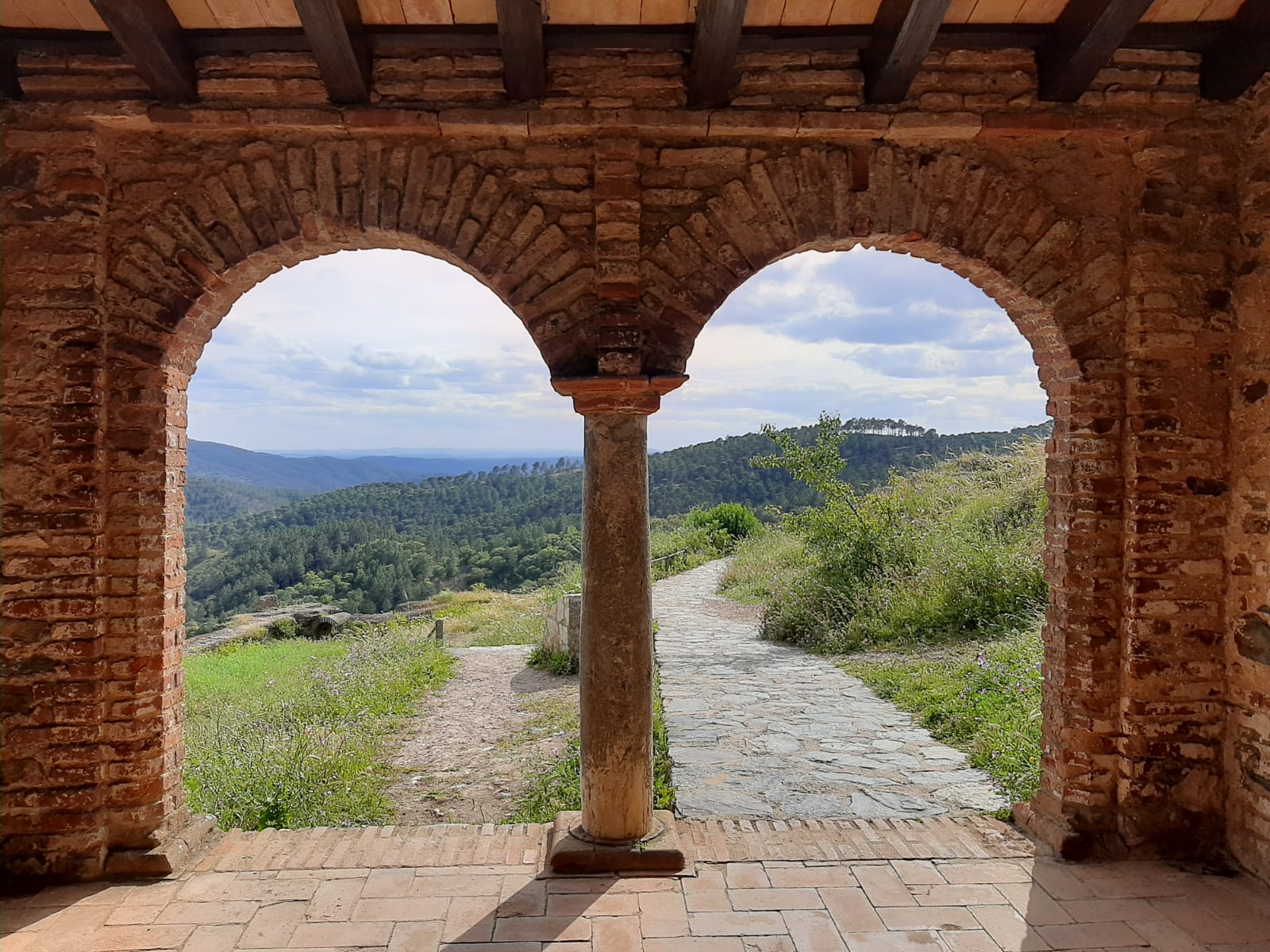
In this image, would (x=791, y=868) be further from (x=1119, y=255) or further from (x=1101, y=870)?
(x=1119, y=255)

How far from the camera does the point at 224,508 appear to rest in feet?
166

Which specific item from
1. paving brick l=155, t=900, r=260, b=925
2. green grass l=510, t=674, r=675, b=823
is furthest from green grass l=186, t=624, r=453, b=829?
paving brick l=155, t=900, r=260, b=925

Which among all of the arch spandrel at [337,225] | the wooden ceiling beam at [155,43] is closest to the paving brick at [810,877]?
the arch spandrel at [337,225]

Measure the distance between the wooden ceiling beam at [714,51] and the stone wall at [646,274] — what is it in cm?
9

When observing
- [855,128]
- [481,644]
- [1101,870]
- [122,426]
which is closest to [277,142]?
[122,426]

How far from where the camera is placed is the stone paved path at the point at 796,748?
449cm

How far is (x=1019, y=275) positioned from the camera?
3828mm

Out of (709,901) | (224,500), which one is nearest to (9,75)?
(709,901)

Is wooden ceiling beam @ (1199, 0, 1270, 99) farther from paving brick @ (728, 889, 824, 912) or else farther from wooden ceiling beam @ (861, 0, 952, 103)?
paving brick @ (728, 889, 824, 912)

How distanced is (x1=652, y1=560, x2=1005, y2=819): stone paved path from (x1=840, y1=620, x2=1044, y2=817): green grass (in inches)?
5.0

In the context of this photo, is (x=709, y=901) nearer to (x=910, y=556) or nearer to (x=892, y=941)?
(x=892, y=941)

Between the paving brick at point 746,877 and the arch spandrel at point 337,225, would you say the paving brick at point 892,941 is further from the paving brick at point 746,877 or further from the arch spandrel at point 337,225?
the arch spandrel at point 337,225

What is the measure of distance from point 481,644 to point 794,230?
910 centimetres

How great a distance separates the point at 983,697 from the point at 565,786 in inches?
125
